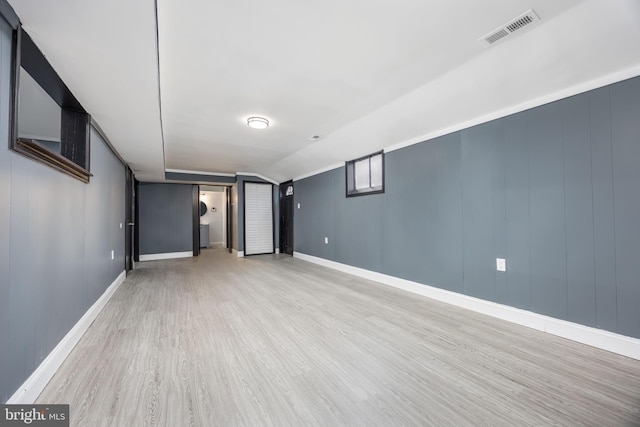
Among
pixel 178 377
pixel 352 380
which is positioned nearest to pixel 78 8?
pixel 178 377

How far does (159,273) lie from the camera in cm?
505

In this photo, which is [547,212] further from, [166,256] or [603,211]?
[166,256]

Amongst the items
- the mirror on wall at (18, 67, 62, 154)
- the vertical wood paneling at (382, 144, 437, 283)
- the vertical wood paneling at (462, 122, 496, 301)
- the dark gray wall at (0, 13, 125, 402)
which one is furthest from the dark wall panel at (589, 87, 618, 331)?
the mirror on wall at (18, 67, 62, 154)

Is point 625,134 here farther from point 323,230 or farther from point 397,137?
point 323,230

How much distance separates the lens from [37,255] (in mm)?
1613

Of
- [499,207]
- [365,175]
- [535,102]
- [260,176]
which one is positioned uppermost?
[260,176]

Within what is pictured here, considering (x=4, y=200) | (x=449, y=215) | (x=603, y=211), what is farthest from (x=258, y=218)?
(x=603, y=211)

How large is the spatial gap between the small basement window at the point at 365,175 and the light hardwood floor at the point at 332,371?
2105 millimetres

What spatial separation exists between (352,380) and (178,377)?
45.8 inches

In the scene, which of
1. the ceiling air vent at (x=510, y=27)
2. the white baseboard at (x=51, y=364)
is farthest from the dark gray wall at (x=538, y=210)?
the white baseboard at (x=51, y=364)

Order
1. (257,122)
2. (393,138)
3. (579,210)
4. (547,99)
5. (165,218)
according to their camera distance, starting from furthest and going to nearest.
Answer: (165,218) < (393,138) < (257,122) < (547,99) < (579,210)

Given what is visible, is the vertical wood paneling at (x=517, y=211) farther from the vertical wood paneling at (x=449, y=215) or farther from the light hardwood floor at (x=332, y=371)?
the vertical wood paneling at (x=449, y=215)

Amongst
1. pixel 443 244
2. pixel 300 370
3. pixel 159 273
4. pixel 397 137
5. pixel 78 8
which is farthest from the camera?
pixel 159 273

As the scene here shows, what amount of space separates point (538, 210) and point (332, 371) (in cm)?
238
